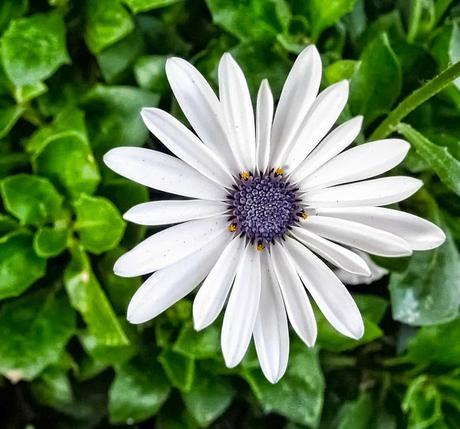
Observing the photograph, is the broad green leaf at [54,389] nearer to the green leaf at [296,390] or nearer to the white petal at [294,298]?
the green leaf at [296,390]

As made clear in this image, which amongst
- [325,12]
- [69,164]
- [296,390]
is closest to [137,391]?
[296,390]

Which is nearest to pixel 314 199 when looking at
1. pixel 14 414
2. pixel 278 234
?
pixel 278 234

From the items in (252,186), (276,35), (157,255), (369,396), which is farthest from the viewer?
(369,396)

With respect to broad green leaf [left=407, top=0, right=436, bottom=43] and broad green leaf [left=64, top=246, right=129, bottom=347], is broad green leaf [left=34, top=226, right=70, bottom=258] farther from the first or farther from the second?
broad green leaf [left=407, top=0, right=436, bottom=43]

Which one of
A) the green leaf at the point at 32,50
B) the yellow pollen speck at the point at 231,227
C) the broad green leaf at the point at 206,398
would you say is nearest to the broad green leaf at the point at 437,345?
the broad green leaf at the point at 206,398

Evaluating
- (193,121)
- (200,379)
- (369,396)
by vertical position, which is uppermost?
(193,121)

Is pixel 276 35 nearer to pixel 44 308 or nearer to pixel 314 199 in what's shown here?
pixel 314 199

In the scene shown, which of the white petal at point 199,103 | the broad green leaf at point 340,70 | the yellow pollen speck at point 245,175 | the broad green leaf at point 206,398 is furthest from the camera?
the broad green leaf at point 206,398

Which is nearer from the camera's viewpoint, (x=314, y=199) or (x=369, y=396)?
(x=314, y=199)
